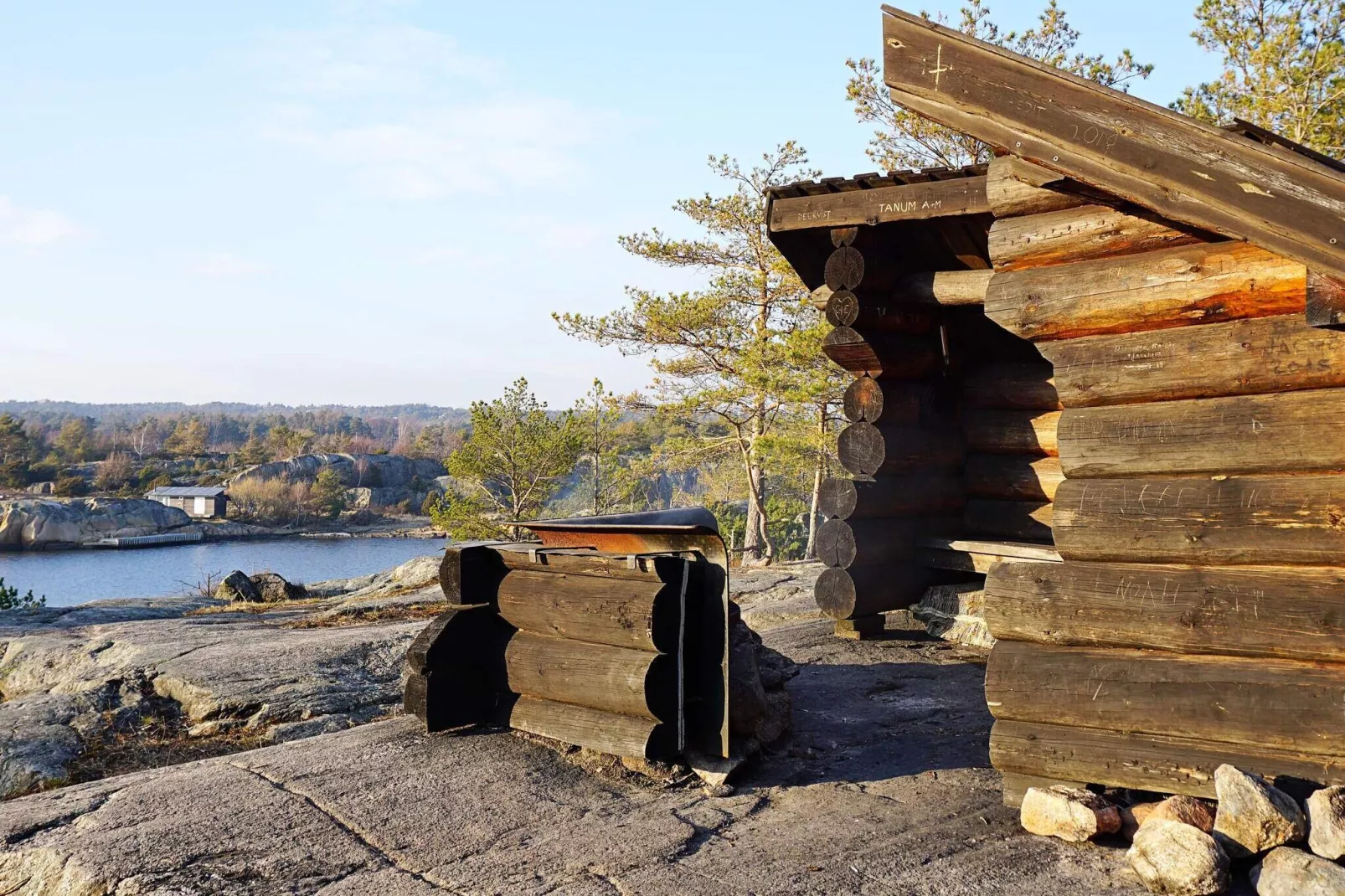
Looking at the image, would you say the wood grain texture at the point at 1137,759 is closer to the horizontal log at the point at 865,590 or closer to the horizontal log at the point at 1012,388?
the horizontal log at the point at 865,590

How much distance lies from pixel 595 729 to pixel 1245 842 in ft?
10.1

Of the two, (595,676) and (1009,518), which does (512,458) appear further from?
(595,676)

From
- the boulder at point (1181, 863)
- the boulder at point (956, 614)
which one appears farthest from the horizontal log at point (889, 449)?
the boulder at point (1181, 863)

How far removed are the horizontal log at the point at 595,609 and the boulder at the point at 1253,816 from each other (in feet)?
8.53

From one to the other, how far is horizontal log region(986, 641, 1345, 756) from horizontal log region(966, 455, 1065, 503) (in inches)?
185

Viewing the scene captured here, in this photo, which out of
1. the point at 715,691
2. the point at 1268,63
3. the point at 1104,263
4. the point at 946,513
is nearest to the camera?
the point at 1104,263

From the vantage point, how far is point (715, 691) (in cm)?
523

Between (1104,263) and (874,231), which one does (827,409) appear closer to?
(874,231)

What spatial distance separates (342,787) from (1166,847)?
381cm

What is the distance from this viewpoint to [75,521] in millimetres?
39281

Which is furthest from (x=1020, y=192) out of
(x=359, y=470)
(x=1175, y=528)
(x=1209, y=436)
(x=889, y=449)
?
(x=359, y=470)

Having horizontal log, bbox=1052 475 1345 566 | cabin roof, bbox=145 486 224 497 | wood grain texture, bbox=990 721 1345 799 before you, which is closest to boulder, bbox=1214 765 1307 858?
wood grain texture, bbox=990 721 1345 799

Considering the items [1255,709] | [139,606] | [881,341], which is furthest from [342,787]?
[139,606]

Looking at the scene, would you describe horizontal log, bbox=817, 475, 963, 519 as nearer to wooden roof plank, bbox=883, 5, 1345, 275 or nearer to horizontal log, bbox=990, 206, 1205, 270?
horizontal log, bbox=990, 206, 1205, 270
